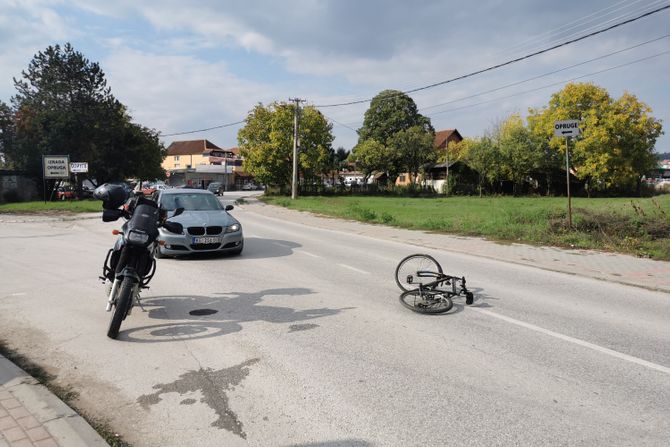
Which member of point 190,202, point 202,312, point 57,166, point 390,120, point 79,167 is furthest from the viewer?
point 390,120

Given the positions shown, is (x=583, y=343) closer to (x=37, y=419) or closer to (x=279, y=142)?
(x=37, y=419)

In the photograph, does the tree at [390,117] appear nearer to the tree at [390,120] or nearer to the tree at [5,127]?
the tree at [390,120]

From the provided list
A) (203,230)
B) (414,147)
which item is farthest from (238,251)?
(414,147)

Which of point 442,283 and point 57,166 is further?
point 57,166

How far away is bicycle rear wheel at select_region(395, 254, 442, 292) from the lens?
699cm

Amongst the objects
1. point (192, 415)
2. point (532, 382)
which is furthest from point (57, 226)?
point (532, 382)

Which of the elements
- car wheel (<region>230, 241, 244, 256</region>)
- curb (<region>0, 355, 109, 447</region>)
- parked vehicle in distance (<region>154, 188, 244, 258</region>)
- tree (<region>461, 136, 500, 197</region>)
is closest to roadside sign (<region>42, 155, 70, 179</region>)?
parked vehicle in distance (<region>154, 188, 244, 258</region>)

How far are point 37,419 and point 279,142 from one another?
4649 centimetres

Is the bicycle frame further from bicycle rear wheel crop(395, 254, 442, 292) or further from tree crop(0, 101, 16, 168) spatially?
tree crop(0, 101, 16, 168)

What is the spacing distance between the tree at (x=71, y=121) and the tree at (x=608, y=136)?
143 ft

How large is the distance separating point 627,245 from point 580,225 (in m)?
1.78

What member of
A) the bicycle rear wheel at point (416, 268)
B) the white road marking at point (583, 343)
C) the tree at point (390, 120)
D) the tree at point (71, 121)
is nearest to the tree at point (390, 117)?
the tree at point (390, 120)

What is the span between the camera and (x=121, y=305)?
5055 millimetres

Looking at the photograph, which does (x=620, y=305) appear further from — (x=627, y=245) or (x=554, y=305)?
(x=627, y=245)
